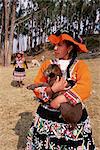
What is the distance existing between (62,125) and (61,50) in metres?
0.78

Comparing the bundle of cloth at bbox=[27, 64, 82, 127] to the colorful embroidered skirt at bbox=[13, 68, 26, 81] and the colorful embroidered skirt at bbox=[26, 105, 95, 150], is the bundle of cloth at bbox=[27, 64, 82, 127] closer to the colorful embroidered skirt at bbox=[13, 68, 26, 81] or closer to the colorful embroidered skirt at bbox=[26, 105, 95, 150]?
the colorful embroidered skirt at bbox=[26, 105, 95, 150]

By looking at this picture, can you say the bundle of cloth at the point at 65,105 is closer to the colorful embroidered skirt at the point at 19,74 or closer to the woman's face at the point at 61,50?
the woman's face at the point at 61,50

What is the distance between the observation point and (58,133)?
3654mm

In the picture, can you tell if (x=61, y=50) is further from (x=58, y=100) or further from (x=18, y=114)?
(x=18, y=114)

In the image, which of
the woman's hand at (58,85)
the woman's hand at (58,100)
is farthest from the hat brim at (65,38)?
the woman's hand at (58,100)

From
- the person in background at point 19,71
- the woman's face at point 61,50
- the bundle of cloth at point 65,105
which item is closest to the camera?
the bundle of cloth at point 65,105

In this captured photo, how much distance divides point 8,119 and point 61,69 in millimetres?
4301

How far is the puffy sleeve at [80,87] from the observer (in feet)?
11.3

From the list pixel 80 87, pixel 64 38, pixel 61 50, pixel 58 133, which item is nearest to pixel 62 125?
pixel 58 133

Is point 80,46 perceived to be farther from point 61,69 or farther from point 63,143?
point 63,143

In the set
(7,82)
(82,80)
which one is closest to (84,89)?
(82,80)

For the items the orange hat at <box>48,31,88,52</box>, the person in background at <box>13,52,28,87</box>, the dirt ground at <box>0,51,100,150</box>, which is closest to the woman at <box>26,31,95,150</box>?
the orange hat at <box>48,31,88,52</box>

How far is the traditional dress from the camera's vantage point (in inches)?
140

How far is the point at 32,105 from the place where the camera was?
8.95m
